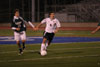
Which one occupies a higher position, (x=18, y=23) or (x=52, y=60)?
(x=18, y=23)

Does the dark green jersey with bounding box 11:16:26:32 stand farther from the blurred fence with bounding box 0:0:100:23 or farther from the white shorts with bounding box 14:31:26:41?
the blurred fence with bounding box 0:0:100:23

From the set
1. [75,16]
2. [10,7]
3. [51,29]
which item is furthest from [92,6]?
[51,29]

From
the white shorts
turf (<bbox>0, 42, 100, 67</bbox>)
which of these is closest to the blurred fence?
the white shorts

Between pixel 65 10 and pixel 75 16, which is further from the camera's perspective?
pixel 65 10

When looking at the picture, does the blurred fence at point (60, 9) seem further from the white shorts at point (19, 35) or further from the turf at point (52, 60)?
the turf at point (52, 60)

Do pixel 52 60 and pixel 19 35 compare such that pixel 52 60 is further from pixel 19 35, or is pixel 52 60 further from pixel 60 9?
pixel 60 9

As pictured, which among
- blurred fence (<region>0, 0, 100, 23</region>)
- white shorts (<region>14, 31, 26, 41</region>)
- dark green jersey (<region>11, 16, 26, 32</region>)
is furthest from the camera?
blurred fence (<region>0, 0, 100, 23</region>)

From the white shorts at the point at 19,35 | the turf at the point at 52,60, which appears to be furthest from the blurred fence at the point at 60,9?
the turf at the point at 52,60

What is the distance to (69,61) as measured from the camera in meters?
11.3

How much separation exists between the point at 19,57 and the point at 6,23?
77.3 feet

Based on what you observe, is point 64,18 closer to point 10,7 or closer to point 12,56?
point 10,7

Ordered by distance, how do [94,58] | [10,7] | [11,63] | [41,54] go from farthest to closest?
[10,7] → [41,54] → [94,58] → [11,63]

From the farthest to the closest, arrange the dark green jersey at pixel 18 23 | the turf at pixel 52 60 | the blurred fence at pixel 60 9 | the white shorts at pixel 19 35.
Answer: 1. the blurred fence at pixel 60 9
2. the white shorts at pixel 19 35
3. the dark green jersey at pixel 18 23
4. the turf at pixel 52 60

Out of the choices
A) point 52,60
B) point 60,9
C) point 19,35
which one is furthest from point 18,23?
point 60,9
